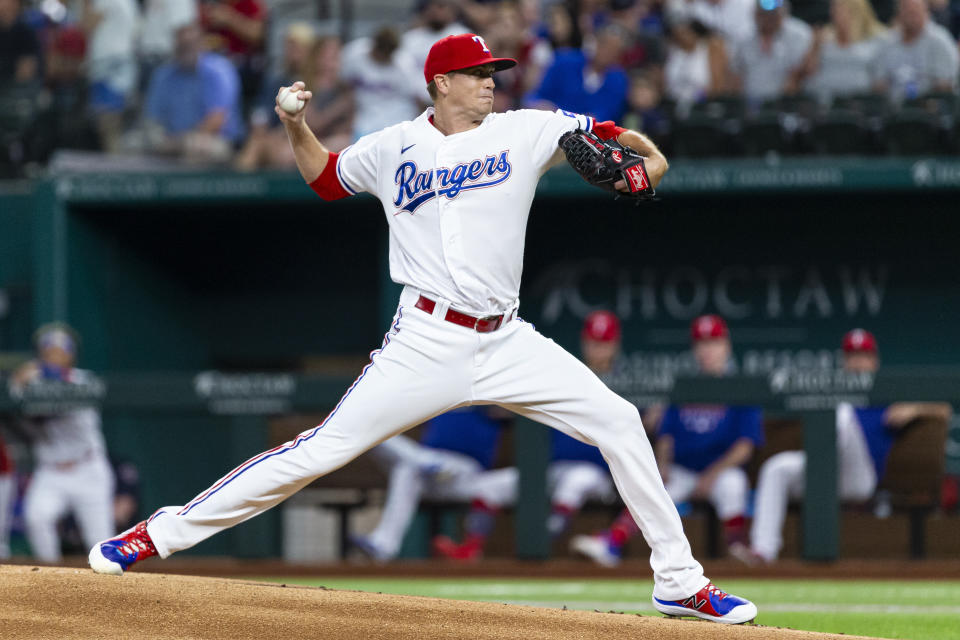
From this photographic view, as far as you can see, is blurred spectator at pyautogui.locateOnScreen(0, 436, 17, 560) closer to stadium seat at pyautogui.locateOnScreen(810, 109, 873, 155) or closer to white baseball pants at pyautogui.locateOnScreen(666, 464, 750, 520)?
white baseball pants at pyautogui.locateOnScreen(666, 464, 750, 520)

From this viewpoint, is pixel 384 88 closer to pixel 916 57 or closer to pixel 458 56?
pixel 916 57

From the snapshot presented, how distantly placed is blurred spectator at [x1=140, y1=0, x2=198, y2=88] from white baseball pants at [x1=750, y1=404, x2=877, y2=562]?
5.61m

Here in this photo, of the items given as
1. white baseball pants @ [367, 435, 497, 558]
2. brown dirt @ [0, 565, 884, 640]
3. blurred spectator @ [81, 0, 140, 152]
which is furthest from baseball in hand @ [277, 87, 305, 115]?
blurred spectator @ [81, 0, 140, 152]

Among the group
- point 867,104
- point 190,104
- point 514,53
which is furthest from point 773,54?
point 190,104

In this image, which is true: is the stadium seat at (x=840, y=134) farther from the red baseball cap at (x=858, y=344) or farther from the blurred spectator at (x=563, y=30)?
the blurred spectator at (x=563, y=30)

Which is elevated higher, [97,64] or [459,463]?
[97,64]

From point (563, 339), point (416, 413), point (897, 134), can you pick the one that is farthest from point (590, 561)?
point (416, 413)

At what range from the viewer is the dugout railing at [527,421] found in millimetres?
7598

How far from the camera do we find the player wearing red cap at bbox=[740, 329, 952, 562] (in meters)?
7.68

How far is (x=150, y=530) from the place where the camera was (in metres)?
4.12

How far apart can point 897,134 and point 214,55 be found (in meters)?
4.95

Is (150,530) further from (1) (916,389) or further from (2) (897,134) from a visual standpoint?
(2) (897,134)

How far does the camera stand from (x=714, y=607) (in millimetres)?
4133

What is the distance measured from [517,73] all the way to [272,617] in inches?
273
